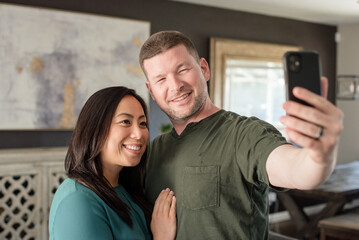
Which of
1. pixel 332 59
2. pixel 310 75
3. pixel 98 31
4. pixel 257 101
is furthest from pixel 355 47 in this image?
pixel 310 75

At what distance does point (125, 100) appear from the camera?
150 centimetres

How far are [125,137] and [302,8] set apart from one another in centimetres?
428

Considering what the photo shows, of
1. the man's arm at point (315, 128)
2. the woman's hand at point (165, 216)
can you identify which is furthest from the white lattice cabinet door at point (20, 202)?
the man's arm at point (315, 128)

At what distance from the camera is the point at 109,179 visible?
155cm

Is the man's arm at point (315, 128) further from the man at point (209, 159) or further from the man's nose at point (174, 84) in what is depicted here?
the man's nose at point (174, 84)

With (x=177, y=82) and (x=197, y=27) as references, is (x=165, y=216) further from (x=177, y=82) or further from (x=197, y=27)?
(x=197, y=27)

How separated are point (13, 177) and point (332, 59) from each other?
16.2 feet

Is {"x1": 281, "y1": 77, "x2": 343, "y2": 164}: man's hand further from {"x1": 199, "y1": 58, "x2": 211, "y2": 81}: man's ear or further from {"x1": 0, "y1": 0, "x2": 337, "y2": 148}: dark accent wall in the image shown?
{"x1": 0, "y1": 0, "x2": 337, "y2": 148}: dark accent wall

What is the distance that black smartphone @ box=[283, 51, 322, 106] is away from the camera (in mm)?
798

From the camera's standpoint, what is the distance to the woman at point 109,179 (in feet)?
4.26

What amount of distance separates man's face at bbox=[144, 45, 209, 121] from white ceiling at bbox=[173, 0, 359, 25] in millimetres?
3432

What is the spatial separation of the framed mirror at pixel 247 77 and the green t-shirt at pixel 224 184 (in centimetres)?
353

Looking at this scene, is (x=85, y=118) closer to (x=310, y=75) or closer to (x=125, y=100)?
(x=125, y=100)

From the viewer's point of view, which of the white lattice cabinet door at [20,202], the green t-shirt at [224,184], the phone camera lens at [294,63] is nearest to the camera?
the phone camera lens at [294,63]
